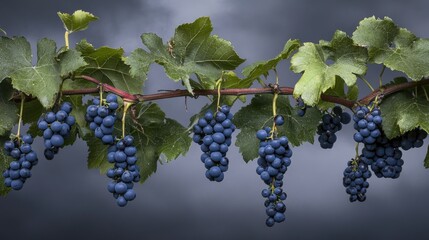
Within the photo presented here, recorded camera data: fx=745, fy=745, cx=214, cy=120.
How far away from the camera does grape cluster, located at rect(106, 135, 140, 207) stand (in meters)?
2.78

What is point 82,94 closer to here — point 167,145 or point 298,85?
point 167,145

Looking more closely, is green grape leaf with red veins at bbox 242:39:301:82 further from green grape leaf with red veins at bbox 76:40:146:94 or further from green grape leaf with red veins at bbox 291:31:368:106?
green grape leaf with red veins at bbox 76:40:146:94

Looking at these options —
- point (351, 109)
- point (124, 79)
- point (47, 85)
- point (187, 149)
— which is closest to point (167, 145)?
point (187, 149)

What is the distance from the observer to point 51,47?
111 inches

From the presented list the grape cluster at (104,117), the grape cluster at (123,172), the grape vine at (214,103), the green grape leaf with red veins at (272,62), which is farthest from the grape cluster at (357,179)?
the grape cluster at (104,117)

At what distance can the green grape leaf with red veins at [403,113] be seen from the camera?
2877 millimetres

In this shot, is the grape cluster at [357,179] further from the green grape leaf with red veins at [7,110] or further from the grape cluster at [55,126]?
the green grape leaf with red veins at [7,110]

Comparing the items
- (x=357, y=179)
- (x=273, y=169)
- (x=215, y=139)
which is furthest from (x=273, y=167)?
(x=357, y=179)

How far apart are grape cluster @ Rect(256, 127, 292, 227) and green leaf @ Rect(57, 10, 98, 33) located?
798 millimetres

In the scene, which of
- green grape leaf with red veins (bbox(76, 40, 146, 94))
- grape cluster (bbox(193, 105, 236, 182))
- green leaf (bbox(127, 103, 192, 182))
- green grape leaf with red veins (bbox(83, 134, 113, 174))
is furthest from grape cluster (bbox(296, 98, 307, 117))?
green grape leaf with red veins (bbox(83, 134, 113, 174))

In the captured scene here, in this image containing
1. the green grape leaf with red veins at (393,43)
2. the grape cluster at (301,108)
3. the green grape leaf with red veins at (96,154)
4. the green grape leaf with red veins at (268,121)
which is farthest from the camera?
the green grape leaf with red veins at (96,154)

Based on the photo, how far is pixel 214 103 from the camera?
9.73ft

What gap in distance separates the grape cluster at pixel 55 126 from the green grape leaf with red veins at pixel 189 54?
302mm

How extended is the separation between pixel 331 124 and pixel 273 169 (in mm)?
493
